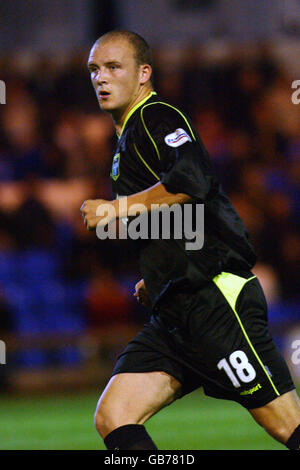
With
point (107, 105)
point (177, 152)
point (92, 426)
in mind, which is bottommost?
point (92, 426)

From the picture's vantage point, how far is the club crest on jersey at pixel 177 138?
11.3 feet

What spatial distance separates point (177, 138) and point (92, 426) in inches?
147

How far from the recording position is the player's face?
12.3ft

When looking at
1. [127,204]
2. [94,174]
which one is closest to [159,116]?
[127,204]

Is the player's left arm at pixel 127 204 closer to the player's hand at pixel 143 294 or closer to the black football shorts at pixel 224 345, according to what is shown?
the black football shorts at pixel 224 345

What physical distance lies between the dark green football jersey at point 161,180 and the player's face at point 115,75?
0.07 m

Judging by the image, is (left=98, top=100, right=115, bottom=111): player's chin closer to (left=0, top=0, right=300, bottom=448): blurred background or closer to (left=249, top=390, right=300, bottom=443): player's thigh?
→ (left=249, top=390, right=300, bottom=443): player's thigh

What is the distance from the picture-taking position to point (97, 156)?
29.3ft

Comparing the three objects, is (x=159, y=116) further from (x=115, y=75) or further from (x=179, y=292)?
(x=179, y=292)

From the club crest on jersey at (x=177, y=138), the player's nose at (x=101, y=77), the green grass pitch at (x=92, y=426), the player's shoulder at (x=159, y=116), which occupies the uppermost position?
the player's nose at (x=101, y=77)

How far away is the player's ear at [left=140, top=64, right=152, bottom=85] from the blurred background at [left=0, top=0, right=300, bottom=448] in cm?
444

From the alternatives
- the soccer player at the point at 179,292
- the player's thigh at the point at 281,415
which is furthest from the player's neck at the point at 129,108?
the player's thigh at the point at 281,415

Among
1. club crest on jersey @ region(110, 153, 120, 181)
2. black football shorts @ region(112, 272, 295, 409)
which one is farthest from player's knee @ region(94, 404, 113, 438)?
club crest on jersey @ region(110, 153, 120, 181)
